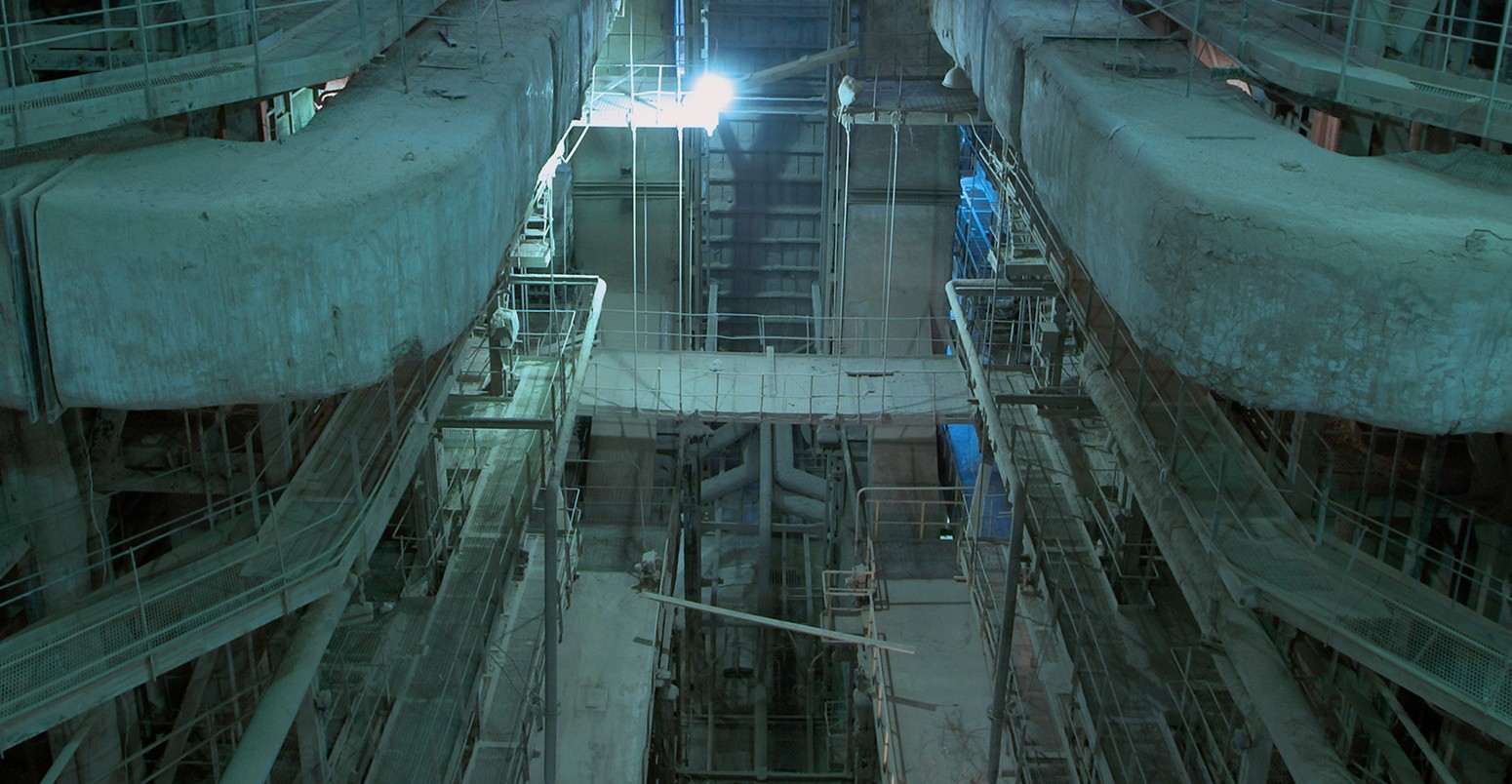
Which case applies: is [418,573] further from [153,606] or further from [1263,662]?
[1263,662]

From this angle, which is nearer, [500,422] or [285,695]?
[285,695]

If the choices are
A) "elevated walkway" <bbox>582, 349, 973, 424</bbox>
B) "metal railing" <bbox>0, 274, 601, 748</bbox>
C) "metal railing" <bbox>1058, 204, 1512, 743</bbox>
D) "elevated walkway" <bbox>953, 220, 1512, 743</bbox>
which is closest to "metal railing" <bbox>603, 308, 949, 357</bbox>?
"elevated walkway" <bbox>582, 349, 973, 424</bbox>

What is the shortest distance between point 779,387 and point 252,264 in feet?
19.6

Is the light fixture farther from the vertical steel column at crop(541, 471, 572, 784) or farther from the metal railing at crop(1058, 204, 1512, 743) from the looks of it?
the vertical steel column at crop(541, 471, 572, 784)

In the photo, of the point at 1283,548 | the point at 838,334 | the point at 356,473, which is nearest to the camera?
the point at 1283,548

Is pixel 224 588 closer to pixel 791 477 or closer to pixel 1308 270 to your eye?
pixel 1308 270

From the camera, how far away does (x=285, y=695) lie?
3730mm

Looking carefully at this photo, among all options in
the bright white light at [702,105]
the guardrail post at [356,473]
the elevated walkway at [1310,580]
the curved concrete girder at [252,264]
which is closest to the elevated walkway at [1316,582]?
the elevated walkway at [1310,580]

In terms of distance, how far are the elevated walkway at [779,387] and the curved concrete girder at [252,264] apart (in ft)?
15.8

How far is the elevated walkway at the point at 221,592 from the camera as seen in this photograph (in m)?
3.32

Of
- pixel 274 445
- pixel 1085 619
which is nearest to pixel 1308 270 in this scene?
pixel 1085 619

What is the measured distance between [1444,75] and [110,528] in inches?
164

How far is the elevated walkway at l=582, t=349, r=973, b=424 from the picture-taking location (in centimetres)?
860

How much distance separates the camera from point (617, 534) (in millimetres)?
8648
